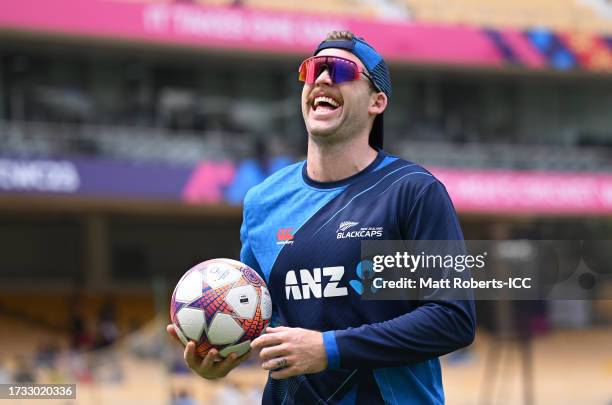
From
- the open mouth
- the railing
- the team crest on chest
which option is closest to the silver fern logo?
the team crest on chest

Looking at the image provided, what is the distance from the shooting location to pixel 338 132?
432 centimetres

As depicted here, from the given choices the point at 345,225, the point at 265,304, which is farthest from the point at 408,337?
the point at 265,304

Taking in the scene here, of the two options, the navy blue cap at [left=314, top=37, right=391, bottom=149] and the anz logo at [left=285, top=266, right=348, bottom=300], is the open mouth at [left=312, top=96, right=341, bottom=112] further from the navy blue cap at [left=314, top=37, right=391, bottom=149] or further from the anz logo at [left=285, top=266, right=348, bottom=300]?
the anz logo at [left=285, top=266, right=348, bottom=300]

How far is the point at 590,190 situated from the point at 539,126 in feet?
14.9

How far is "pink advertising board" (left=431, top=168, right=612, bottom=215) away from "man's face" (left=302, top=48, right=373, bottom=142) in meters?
23.2

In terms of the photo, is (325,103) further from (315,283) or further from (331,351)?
(331,351)

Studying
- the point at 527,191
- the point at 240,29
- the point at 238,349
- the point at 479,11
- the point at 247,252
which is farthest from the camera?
the point at 479,11

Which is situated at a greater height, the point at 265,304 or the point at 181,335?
the point at 265,304

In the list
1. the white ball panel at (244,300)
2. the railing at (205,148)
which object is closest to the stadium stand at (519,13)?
the railing at (205,148)

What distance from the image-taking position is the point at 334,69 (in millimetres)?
4359

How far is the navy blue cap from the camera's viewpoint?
4.44 metres

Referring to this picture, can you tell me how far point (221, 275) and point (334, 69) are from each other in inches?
37.1

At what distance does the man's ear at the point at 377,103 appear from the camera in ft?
14.5

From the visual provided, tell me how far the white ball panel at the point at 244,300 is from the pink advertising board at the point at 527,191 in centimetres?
2328
